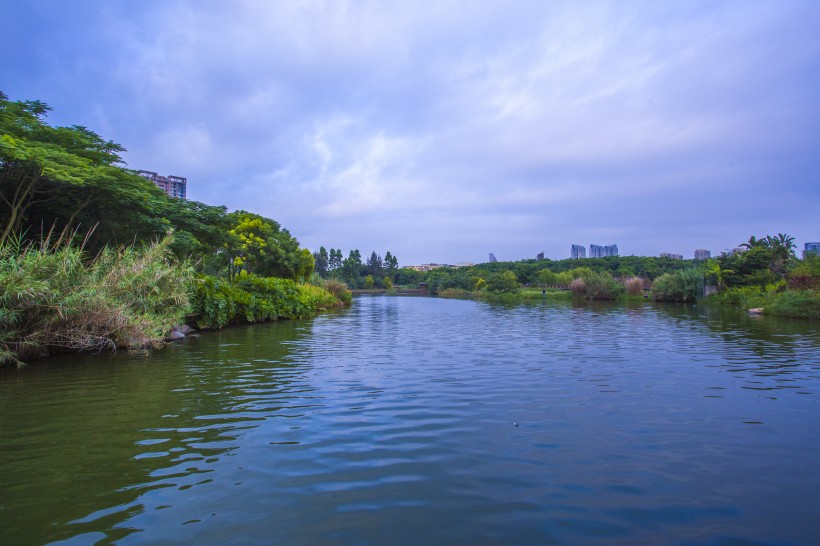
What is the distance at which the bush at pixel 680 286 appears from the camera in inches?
1560

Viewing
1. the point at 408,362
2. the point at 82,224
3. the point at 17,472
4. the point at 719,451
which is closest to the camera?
the point at 17,472

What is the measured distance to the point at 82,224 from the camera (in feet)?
56.3

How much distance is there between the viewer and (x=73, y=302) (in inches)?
388

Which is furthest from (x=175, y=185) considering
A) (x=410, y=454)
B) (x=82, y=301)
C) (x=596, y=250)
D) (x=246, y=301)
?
(x=596, y=250)

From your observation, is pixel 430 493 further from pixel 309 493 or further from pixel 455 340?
pixel 455 340

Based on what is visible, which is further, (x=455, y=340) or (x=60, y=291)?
(x=455, y=340)

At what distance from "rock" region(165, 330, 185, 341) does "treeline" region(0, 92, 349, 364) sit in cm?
63

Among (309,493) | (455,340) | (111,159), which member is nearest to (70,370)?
(309,493)

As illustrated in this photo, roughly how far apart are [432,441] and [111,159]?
62.9ft

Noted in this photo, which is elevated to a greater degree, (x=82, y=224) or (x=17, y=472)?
(x=82, y=224)

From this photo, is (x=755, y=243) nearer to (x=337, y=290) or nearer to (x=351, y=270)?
(x=337, y=290)

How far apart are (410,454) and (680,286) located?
4345 centimetres

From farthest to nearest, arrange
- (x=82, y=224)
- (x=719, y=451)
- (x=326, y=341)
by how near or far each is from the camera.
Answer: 1. (x=82, y=224)
2. (x=326, y=341)
3. (x=719, y=451)

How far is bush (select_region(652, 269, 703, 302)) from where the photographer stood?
130 feet
